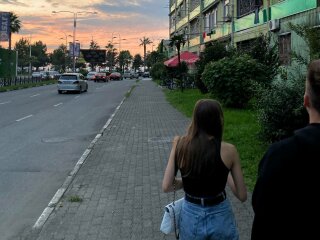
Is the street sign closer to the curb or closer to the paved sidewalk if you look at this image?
the paved sidewalk

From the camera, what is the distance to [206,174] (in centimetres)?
302

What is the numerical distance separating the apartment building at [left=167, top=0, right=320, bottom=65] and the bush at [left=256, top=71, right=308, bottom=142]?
3.37m

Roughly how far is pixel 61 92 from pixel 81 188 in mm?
31441

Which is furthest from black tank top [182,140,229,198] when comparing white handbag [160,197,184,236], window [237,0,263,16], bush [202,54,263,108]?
window [237,0,263,16]

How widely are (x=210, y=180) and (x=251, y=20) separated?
82.6 feet

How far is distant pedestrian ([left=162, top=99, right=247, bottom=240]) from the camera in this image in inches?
119

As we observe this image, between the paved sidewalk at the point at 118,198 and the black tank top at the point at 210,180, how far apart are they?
218 cm

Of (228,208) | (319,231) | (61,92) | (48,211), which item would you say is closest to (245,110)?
(48,211)

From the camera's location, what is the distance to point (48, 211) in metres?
6.12

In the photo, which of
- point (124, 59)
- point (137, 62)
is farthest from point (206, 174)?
point (137, 62)

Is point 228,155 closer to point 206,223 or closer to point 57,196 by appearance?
point 206,223

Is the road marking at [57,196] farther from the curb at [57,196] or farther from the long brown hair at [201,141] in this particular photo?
the long brown hair at [201,141]

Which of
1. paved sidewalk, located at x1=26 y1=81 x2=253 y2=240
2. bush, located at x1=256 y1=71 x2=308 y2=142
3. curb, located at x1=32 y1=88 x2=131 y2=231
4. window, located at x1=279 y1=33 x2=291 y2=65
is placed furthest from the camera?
window, located at x1=279 y1=33 x2=291 y2=65

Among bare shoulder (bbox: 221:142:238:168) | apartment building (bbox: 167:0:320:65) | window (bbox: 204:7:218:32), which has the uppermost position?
window (bbox: 204:7:218:32)
